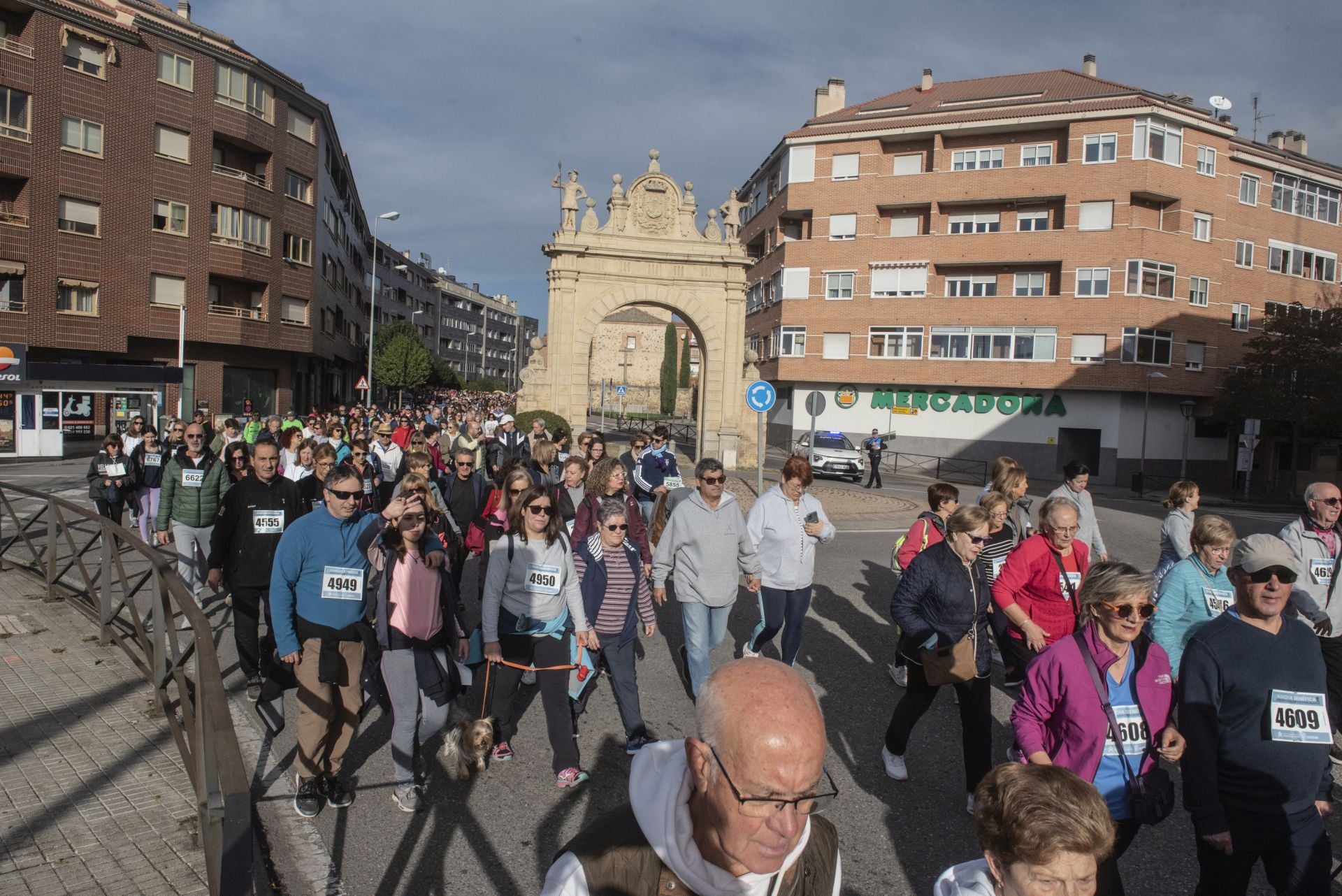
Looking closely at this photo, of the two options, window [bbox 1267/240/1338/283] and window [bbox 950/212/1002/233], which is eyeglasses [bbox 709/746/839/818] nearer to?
window [bbox 950/212/1002/233]

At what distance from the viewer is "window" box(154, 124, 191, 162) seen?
3394cm

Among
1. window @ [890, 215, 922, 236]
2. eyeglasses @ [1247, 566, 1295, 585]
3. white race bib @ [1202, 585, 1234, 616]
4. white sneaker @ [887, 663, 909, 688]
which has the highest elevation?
window @ [890, 215, 922, 236]

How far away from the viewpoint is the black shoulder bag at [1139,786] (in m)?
3.21

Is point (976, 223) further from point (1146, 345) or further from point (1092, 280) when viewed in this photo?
point (1146, 345)

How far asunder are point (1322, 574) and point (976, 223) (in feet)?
119

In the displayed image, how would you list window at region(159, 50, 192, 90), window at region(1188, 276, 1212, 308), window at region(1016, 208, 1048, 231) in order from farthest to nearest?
window at region(1016, 208, 1048, 231), window at region(1188, 276, 1212, 308), window at region(159, 50, 192, 90)

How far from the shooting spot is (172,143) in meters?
34.3

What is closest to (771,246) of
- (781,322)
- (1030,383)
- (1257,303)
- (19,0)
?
(781,322)

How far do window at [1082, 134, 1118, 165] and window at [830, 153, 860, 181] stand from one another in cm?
939

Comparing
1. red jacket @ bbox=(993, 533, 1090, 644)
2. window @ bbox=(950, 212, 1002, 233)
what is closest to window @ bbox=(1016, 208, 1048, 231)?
window @ bbox=(950, 212, 1002, 233)

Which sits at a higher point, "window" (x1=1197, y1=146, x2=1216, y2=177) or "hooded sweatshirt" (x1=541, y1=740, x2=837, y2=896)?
"window" (x1=1197, y1=146, x2=1216, y2=177)

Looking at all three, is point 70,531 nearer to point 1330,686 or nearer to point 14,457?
point 1330,686

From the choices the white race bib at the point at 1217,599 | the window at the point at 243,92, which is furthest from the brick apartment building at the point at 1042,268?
the white race bib at the point at 1217,599

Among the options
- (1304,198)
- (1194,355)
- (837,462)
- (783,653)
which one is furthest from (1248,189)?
(783,653)
